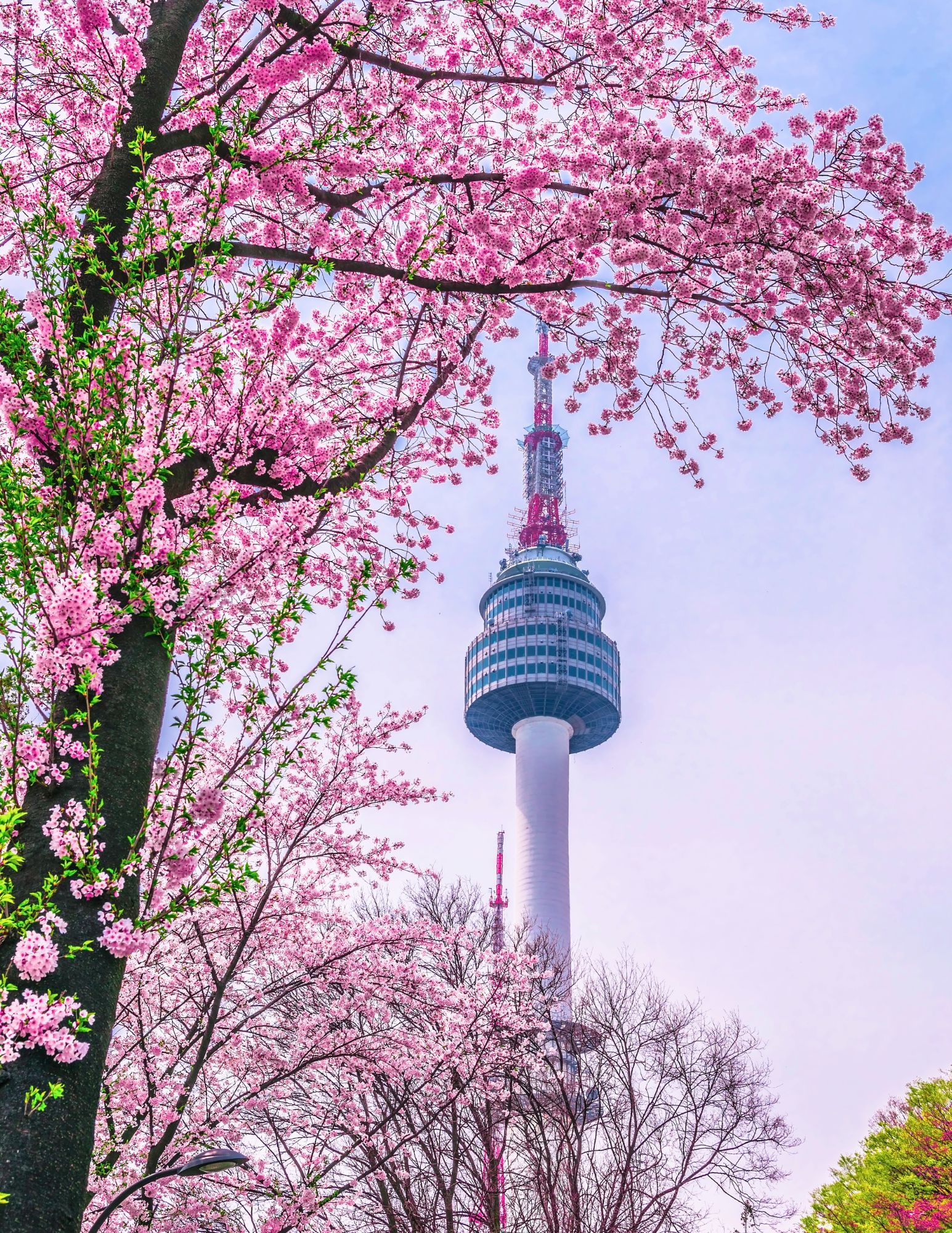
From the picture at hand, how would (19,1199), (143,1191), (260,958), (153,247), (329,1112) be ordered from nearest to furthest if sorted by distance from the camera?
(19,1199) → (153,247) → (143,1191) → (260,958) → (329,1112)

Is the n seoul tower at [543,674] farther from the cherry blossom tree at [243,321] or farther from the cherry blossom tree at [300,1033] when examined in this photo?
the cherry blossom tree at [243,321]

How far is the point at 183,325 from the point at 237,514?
1005mm

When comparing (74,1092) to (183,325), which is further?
(183,325)

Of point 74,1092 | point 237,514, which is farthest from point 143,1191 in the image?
point 237,514

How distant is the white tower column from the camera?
66.9 m

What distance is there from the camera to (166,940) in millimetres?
8656

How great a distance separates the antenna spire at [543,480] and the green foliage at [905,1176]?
58.1m

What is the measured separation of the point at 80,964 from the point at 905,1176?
23.0m

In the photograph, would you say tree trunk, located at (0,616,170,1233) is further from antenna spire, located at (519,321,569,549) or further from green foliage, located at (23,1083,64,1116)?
antenna spire, located at (519,321,569,549)

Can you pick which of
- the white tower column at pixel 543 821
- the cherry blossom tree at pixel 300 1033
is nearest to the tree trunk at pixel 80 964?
the cherry blossom tree at pixel 300 1033

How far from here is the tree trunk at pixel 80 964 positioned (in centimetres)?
307

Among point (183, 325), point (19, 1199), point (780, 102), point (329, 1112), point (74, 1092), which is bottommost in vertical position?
point (19, 1199)

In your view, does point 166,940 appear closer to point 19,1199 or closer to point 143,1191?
point 143,1191

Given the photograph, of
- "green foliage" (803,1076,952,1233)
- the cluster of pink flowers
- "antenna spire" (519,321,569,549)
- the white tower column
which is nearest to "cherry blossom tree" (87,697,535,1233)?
the cluster of pink flowers
